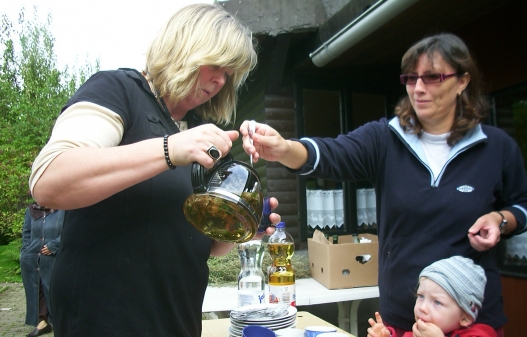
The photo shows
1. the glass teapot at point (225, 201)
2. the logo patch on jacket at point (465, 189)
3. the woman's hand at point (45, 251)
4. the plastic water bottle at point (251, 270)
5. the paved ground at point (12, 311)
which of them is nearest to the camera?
the glass teapot at point (225, 201)

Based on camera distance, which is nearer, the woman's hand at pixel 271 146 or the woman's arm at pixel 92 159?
the woman's arm at pixel 92 159

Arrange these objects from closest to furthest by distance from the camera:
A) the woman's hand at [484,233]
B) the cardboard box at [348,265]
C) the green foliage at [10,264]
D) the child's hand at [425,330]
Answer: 1. the child's hand at [425,330]
2. the woman's hand at [484,233]
3. the cardboard box at [348,265]
4. the green foliage at [10,264]

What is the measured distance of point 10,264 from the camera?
39.3ft

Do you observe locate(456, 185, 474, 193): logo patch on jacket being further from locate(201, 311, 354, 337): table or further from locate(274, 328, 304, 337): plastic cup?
locate(201, 311, 354, 337): table

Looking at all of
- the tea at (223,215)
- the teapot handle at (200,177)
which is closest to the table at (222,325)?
the tea at (223,215)

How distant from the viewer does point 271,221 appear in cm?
158

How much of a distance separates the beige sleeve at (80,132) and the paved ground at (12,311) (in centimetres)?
591

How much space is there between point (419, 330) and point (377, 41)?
11.0 ft

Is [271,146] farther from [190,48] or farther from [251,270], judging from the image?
[251,270]

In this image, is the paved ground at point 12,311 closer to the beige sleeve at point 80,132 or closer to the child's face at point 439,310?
the child's face at point 439,310

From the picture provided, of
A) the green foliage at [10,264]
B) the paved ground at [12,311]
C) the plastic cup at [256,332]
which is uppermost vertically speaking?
the plastic cup at [256,332]

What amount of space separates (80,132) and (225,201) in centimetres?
37

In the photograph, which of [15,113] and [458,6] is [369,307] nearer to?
[458,6]

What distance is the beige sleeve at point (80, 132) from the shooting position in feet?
3.18
